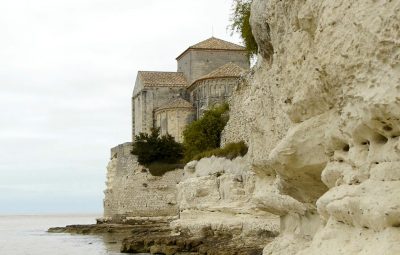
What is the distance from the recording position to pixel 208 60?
168ft

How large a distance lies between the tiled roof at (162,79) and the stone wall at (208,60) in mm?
874

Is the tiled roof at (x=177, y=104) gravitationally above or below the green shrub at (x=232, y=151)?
above

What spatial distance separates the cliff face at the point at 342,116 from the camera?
4859 millimetres

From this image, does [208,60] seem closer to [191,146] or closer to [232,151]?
[191,146]

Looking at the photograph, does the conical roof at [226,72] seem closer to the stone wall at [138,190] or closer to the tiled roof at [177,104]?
the tiled roof at [177,104]

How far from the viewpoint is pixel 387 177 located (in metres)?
4.93

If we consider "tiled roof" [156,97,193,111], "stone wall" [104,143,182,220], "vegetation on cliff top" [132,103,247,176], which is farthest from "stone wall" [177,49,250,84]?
"stone wall" [104,143,182,220]

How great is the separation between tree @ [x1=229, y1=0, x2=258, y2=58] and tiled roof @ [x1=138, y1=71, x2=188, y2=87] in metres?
28.0

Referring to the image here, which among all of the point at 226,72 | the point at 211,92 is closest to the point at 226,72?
the point at 226,72

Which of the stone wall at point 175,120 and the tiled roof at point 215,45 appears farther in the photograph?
the tiled roof at point 215,45

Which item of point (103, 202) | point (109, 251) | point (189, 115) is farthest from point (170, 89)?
point (109, 251)

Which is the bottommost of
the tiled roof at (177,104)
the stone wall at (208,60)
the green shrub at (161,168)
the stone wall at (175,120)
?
the green shrub at (161,168)

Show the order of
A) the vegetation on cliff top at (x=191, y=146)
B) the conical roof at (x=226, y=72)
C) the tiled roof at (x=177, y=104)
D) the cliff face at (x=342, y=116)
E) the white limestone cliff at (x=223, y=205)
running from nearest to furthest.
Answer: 1. the cliff face at (x=342, y=116)
2. the white limestone cliff at (x=223, y=205)
3. the vegetation on cliff top at (x=191, y=146)
4. the conical roof at (x=226, y=72)
5. the tiled roof at (x=177, y=104)

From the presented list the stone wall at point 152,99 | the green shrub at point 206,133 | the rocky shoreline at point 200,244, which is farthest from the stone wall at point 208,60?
the rocky shoreline at point 200,244
